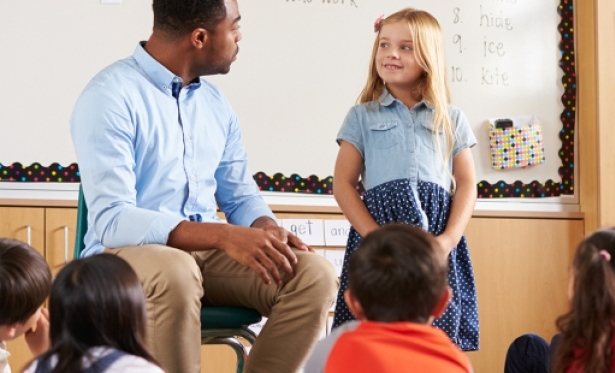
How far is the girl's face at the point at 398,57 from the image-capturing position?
228 centimetres

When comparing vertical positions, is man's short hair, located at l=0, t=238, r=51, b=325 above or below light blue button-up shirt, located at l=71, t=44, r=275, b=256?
below

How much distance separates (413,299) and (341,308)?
35.6 inches

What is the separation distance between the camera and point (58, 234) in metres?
2.92

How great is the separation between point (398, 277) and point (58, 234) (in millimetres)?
1878

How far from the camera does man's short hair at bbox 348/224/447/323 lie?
1.32 m

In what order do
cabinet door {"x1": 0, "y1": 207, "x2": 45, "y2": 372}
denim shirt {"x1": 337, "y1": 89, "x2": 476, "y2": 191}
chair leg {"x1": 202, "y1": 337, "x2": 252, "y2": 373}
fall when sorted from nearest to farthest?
chair leg {"x1": 202, "y1": 337, "x2": 252, "y2": 373}, denim shirt {"x1": 337, "y1": 89, "x2": 476, "y2": 191}, cabinet door {"x1": 0, "y1": 207, "x2": 45, "y2": 372}

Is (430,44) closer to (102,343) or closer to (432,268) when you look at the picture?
(432,268)

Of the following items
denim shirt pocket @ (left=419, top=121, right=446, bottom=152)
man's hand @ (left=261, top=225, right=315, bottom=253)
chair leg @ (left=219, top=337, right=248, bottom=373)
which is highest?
denim shirt pocket @ (left=419, top=121, right=446, bottom=152)

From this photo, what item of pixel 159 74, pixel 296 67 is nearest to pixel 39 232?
pixel 296 67

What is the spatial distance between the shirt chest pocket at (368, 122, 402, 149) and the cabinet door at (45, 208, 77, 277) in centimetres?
117

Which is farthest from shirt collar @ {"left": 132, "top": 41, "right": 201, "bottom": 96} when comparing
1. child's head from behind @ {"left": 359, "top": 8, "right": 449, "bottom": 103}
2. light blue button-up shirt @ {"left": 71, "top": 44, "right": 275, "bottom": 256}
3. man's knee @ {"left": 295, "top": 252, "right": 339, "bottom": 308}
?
child's head from behind @ {"left": 359, "top": 8, "right": 449, "bottom": 103}

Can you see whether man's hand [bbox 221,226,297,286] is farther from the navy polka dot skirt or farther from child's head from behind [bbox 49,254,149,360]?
the navy polka dot skirt

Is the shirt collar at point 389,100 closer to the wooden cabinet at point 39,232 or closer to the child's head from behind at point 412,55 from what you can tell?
the child's head from behind at point 412,55

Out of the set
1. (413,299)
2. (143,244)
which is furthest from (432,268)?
(143,244)
